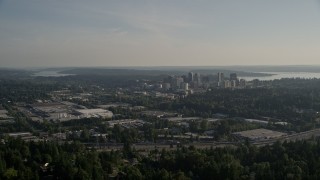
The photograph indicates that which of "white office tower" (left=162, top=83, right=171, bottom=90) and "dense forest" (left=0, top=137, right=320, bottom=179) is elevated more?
"dense forest" (left=0, top=137, right=320, bottom=179)

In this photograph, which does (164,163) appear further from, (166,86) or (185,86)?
(166,86)

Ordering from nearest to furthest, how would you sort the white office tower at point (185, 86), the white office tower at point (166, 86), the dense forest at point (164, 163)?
the dense forest at point (164, 163), the white office tower at point (185, 86), the white office tower at point (166, 86)

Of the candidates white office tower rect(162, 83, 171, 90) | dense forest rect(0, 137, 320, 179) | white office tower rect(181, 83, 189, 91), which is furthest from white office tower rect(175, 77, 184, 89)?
dense forest rect(0, 137, 320, 179)

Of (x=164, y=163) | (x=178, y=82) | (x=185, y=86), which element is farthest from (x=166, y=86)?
(x=164, y=163)

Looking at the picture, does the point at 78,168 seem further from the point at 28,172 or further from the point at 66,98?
the point at 66,98

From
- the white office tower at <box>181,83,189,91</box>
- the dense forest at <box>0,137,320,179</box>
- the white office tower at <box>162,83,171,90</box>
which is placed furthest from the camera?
the white office tower at <box>162,83,171,90</box>

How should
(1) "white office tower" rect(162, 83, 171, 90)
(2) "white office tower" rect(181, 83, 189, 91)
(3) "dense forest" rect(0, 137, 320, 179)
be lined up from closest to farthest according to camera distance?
(3) "dense forest" rect(0, 137, 320, 179) → (2) "white office tower" rect(181, 83, 189, 91) → (1) "white office tower" rect(162, 83, 171, 90)

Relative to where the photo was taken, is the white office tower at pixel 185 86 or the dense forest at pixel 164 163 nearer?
the dense forest at pixel 164 163

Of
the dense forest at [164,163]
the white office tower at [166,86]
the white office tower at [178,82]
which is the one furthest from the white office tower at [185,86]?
the dense forest at [164,163]

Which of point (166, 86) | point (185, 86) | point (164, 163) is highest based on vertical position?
point (164, 163)

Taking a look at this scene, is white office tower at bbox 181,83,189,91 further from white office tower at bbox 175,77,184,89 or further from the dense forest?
the dense forest

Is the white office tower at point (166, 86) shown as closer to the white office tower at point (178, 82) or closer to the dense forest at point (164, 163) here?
the white office tower at point (178, 82)

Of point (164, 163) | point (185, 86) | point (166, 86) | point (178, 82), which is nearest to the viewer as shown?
point (164, 163)
